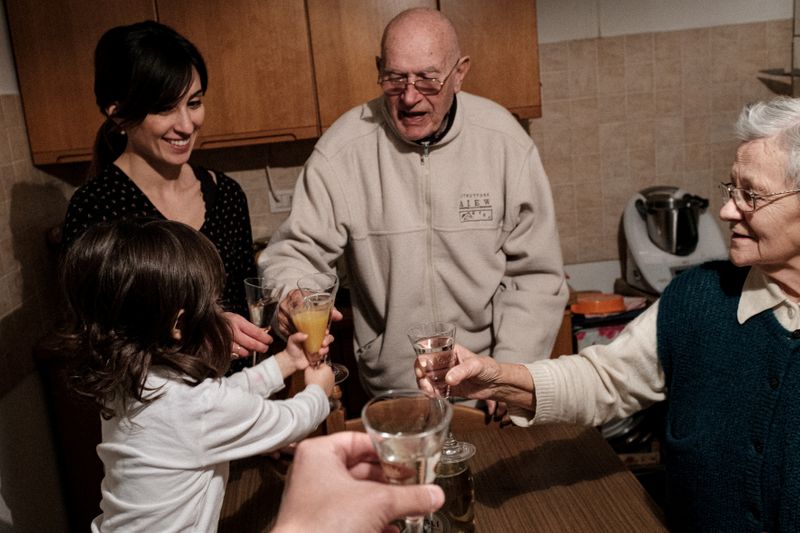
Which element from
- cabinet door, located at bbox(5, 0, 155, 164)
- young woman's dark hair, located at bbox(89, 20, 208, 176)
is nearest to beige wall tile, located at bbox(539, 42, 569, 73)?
cabinet door, located at bbox(5, 0, 155, 164)

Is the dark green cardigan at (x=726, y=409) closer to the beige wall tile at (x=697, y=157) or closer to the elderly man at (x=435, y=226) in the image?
the elderly man at (x=435, y=226)

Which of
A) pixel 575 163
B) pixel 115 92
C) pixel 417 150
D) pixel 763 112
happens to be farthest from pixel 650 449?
pixel 115 92

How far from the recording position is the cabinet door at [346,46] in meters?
3.06

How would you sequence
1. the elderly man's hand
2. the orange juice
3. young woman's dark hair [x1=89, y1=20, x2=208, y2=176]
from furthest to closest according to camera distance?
1. young woman's dark hair [x1=89, y1=20, x2=208, y2=176]
2. the orange juice
3. the elderly man's hand

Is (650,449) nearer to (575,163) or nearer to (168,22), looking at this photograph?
(575,163)

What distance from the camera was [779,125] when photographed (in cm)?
138

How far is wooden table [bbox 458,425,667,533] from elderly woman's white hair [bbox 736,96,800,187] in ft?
2.07

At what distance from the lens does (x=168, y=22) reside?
303cm

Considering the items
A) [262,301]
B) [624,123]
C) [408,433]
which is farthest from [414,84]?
[624,123]

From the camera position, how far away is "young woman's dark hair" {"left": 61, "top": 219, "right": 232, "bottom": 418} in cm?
141

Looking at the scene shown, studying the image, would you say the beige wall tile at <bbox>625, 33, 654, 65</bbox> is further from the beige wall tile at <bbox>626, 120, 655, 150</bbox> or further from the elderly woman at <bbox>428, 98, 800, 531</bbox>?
the elderly woman at <bbox>428, 98, 800, 531</bbox>

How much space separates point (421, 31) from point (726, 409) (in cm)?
121

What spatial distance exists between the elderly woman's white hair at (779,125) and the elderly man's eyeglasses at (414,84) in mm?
896

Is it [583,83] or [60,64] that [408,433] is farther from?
[583,83]
